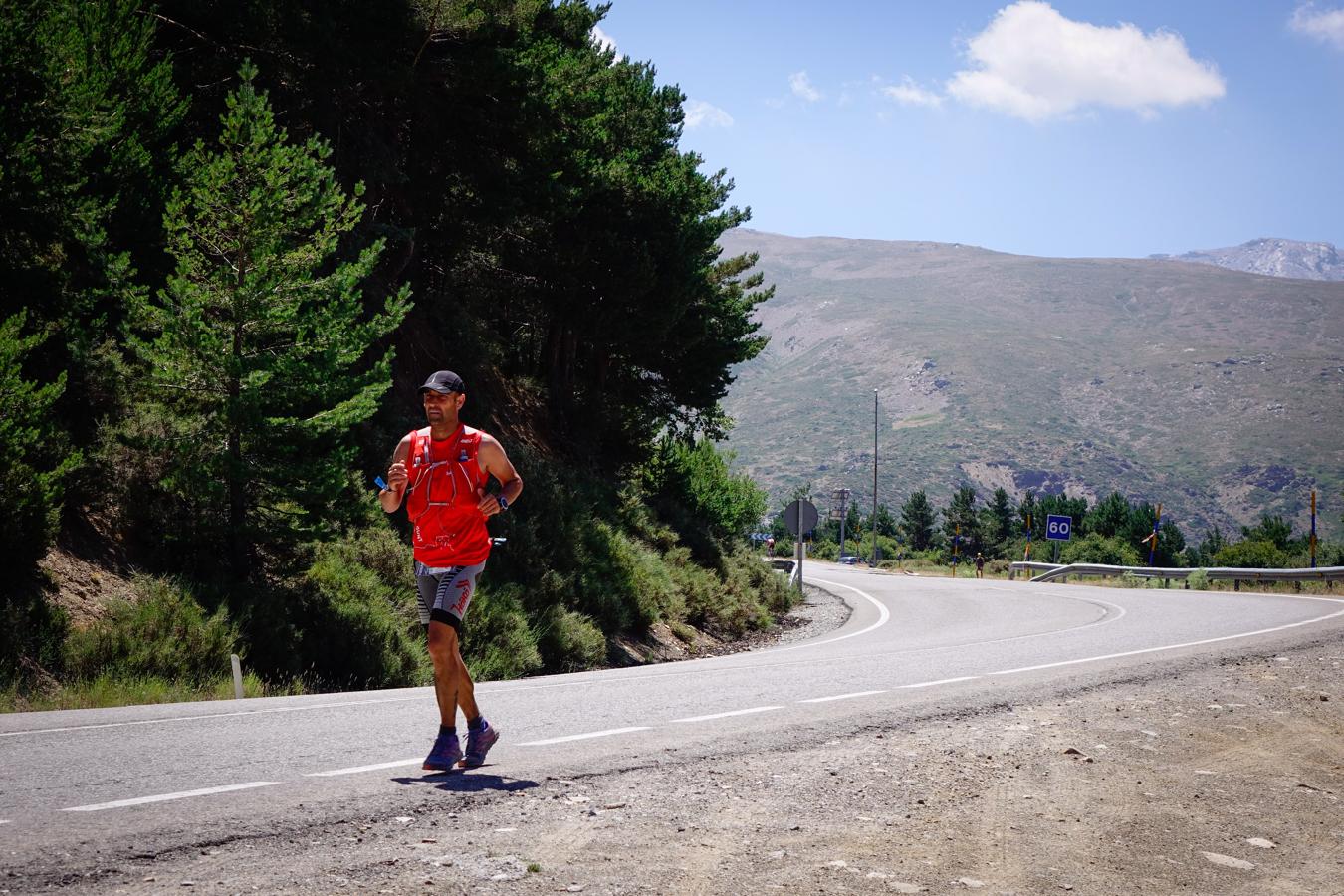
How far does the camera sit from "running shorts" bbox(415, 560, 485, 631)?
5.84 m

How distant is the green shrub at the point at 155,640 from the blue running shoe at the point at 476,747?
20.6ft

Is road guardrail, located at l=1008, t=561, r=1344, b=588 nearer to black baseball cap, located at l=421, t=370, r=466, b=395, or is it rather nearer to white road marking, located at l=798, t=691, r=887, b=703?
white road marking, located at l=798, t=691, r=887, b=703

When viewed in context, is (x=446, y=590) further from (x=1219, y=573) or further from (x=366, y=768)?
(x=1219, y=573)

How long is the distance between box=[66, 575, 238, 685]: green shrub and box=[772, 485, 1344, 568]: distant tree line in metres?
51.8

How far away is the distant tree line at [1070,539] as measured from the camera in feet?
234

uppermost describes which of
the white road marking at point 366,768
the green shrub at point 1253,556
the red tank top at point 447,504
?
the red tank top at point 447,504

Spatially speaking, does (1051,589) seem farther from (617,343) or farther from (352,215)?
(352,215)

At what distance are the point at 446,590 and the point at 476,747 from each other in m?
0.93

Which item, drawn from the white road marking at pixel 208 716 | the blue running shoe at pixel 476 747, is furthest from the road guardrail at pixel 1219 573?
the blue running shoe at pixel 476 747

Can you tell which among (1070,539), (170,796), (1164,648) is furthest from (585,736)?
(1070,539)

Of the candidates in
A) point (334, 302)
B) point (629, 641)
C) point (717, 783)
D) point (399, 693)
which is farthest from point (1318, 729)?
point (629, 641)

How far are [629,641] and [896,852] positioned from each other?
600 inches

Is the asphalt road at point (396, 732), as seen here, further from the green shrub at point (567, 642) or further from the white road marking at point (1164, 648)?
the green shrub at point (567, 642)

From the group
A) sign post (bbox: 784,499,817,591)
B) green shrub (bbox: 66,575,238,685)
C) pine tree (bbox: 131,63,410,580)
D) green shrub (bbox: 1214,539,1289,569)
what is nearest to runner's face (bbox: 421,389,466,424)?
green shrub (bbox: 66,575,238,685)
